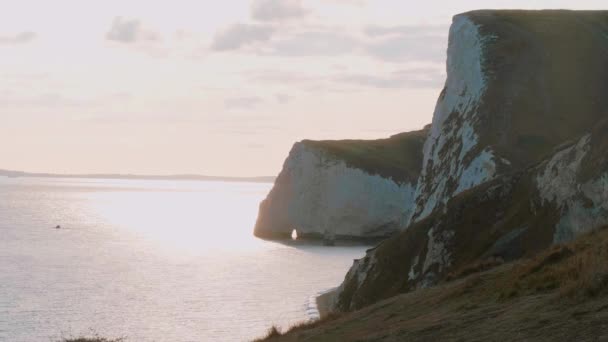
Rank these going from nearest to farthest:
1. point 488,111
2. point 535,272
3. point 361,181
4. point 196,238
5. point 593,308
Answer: point 593,308, point 535,272, point 488,111, point 361,181, point 196,238

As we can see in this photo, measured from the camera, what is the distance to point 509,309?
16.9 meters

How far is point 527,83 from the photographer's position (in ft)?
218

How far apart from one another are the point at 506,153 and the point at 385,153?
244 feet

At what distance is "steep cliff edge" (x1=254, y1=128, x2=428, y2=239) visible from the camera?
117875mm

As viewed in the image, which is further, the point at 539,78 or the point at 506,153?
the point at 539,78

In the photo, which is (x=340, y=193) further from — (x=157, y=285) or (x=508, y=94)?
(x=508, y=94)

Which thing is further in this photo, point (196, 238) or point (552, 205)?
point (196, 238)

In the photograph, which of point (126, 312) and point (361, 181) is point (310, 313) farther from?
point (361, 181)

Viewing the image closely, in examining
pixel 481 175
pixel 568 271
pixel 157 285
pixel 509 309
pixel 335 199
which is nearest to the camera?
pixel 509 309

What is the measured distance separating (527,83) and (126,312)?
35478mm

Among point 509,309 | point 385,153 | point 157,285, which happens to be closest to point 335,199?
point 385,153

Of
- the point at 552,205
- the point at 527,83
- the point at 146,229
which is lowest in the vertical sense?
the point at 146,229

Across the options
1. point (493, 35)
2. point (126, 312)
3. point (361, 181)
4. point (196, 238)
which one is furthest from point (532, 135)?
point (196, 238)

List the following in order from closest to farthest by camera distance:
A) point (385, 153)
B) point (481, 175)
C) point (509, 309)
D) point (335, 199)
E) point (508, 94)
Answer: point (509, 309), point (481, 175), point (508, 94), point (335, 199), point (385, 153)
